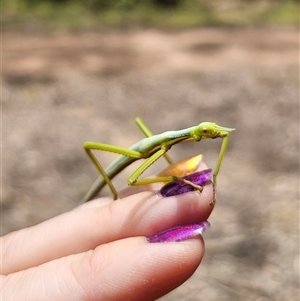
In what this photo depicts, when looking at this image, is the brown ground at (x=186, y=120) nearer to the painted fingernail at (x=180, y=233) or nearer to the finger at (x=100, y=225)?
the finger at (x=100, y=225)

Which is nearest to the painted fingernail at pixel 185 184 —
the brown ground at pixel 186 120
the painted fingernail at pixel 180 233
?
the painted fingernail at pixel 180 233

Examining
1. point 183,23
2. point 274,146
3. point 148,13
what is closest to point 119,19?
point 148,13

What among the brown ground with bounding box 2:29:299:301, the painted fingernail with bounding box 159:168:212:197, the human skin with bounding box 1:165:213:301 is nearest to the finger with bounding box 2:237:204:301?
the human skin with bounding box 1:165:213:301

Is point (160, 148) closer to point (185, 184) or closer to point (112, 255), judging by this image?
point (185, 184)

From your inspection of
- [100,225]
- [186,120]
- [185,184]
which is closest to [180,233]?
[185,184]

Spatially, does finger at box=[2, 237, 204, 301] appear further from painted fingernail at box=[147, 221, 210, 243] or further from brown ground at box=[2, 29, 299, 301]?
brown ground at box=[2, 29, 299, 301]

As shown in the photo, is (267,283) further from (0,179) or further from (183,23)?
(183,23)
